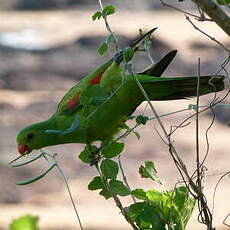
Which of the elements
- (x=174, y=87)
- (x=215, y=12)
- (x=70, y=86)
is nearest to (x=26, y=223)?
(x=215, y=12)

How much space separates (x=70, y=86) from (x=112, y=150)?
487 centimetres

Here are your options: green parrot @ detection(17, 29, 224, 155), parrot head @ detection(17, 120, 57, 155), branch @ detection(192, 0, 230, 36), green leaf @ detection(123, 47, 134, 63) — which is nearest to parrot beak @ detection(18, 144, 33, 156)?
parrot head @ detection(17, 120, 57, 155)

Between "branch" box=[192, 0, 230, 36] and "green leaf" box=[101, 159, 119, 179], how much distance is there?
0.27 m

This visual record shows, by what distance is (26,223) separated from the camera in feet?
3.26

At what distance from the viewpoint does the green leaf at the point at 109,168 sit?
116 centimetres

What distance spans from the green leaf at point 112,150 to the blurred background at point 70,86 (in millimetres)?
1955

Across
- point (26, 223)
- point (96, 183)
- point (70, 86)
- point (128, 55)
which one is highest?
point (70, 86)

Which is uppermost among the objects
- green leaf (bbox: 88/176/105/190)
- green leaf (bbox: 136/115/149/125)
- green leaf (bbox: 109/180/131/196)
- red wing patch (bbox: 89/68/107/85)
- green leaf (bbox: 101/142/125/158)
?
red wing patch (bbox: 89/68/107/85)

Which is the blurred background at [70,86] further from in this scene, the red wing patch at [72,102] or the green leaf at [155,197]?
the green leaf at [155,197]

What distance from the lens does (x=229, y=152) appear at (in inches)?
189

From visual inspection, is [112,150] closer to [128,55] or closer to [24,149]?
[128,55]

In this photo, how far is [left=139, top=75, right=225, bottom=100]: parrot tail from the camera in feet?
4.16

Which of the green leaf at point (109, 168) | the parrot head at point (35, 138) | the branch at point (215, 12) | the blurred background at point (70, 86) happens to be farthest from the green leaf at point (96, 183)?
the blurred background at point (70, 86)

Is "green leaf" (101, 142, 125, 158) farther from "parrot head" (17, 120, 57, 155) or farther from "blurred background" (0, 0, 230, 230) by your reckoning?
"blurred background" (0, 0, 230, 230)
